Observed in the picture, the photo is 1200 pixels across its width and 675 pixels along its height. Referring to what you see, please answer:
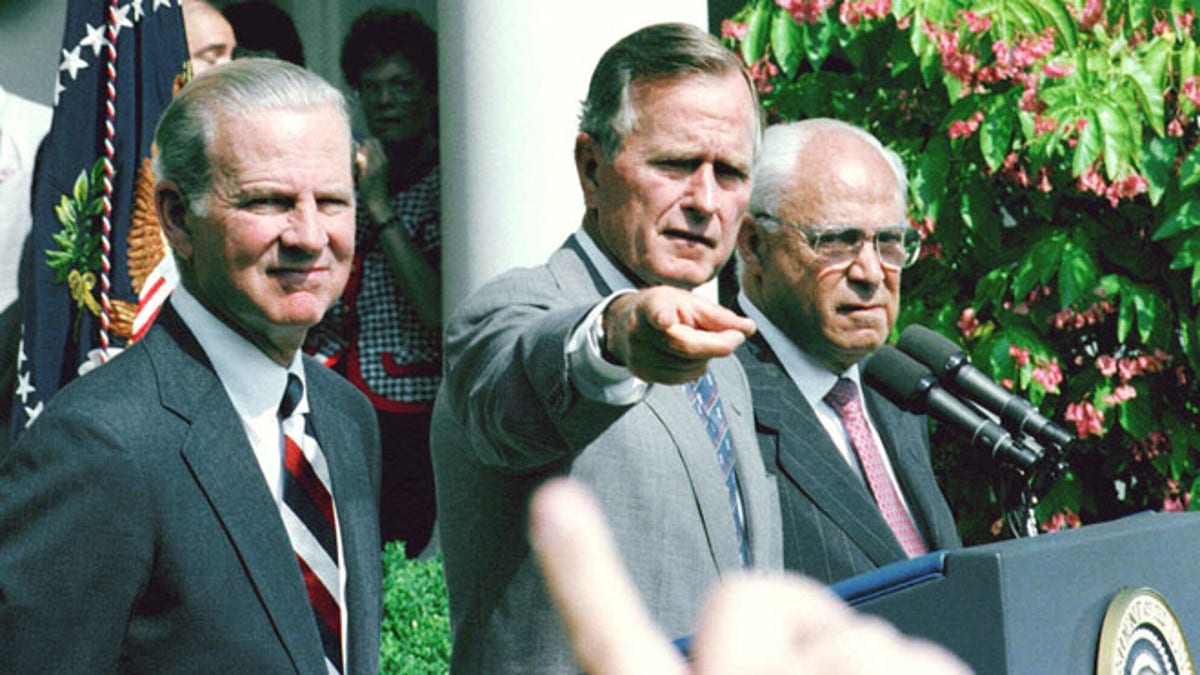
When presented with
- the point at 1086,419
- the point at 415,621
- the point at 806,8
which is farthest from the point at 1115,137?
the point at 415,621

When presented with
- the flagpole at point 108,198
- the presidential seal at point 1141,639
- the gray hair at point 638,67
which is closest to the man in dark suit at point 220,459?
the gray hair at point 638,67

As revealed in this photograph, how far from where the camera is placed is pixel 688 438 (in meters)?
2.65

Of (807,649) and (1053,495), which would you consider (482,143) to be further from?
(807,649)

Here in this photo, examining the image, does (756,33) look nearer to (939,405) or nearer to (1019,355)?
(1019,355)

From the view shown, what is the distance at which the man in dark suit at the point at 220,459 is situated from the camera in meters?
2.29

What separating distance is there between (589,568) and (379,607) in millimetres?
2078

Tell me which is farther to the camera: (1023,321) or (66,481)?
(1023,321)

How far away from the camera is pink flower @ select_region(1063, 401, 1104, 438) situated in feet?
17.3

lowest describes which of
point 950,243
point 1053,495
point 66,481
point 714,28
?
point 1053,495

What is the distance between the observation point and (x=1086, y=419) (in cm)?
529

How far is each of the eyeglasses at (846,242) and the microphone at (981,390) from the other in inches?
13.2

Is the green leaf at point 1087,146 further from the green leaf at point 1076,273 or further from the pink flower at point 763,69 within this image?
the pink flower at point 763,69

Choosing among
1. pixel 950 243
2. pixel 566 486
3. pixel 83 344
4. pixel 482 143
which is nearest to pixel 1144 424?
pixel 950 243

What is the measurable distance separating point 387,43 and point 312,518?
2.97 metres
